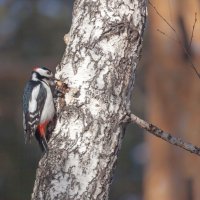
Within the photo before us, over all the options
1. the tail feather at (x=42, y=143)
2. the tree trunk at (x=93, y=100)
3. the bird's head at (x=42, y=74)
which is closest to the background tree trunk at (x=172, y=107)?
the bird's head at (x=42, y=74)

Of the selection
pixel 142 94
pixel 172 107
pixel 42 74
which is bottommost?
→ pixel 42 74

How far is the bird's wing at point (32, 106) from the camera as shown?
18.7 ft

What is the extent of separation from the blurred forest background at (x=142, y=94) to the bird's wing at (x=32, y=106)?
1.18 m

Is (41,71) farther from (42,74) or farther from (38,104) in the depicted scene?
(38,104)

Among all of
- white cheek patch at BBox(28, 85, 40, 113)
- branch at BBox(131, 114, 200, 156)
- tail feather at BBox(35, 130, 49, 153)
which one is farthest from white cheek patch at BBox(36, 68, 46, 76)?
branch at BBox(131, 114, 200, 156)

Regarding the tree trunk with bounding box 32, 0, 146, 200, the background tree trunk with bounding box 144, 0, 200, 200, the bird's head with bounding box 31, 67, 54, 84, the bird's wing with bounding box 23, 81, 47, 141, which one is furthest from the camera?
the background tree trunk with bounding box 144, 0, 200, 200

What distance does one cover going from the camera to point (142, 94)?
15.5 meters

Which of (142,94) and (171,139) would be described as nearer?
(171,139)

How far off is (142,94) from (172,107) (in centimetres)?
490

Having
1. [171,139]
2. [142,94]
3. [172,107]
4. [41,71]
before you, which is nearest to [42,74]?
[41,71]

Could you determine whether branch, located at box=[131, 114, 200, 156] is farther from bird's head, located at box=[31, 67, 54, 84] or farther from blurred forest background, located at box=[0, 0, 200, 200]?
bird's head, located at box=[31, 67, 54, 84]

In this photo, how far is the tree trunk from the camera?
454cm

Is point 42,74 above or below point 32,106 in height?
above

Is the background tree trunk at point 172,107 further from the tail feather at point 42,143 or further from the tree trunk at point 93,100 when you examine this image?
the tree trunk at point 93,100
